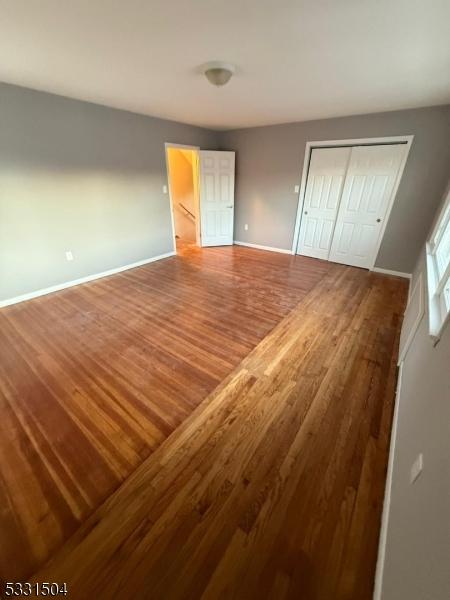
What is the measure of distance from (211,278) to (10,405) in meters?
2.78

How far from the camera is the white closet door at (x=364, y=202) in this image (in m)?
3.60

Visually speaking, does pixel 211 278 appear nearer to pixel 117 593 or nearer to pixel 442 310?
pixel 442 310

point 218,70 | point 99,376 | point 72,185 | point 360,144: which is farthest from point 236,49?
point 360,144

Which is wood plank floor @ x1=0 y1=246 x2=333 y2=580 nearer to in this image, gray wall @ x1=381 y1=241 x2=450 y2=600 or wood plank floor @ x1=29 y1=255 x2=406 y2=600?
wood plank floor @ x1=29 y1=255 x2=406 y2=600

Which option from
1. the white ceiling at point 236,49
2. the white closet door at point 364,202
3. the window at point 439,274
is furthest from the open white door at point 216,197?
the window at point 439,274

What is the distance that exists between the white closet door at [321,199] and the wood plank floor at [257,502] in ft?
10.4

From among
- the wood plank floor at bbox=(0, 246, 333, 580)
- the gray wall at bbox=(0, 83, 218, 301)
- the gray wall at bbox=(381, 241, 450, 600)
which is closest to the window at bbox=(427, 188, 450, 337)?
the gray wall at bbox=(381, 241, 450, 600)

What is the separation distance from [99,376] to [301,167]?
4.66 metres

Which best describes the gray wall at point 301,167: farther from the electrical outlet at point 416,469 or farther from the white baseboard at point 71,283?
the electrical outlet at point 416,469

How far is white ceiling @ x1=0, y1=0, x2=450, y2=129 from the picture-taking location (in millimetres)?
1360

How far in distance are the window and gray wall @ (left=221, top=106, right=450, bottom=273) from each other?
3.36 feet

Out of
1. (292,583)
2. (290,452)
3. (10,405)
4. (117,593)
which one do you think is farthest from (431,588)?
(10,405)

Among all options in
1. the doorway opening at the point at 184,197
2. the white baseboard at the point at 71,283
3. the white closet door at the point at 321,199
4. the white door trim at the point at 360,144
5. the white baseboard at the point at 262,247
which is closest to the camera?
the white baseboard at the point at 71,283

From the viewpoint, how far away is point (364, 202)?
393cm
